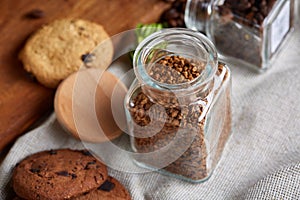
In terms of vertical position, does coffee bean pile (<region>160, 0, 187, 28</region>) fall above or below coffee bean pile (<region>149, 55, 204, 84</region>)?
below

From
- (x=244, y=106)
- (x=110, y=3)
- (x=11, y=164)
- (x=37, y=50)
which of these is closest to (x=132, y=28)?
(x=110, y=3)

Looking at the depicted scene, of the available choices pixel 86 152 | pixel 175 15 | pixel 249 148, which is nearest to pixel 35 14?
pixel 175 15

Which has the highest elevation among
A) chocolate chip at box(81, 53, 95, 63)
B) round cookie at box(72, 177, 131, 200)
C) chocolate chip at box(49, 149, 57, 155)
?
chocolate chip at box(81, 53, 95, 63)

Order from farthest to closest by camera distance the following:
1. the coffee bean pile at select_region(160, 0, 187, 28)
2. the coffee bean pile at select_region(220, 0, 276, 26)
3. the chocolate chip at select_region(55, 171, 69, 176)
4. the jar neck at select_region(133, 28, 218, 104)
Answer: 1. the coffee bean pile at select_region(160, 0, 187, 28)
2. the coffee bean pile at select_region(220, 0, 276, 26)
3. the chocolate chip at select_region(55, 171, 69, 176)
4. the jar neck at select_region(133, 28, 218, 104)

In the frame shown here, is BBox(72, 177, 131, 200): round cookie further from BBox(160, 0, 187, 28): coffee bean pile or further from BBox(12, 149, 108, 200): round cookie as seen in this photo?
BBox(160, 0, 187, 28): coffee bean pile

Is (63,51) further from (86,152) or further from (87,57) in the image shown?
A: (86,152)

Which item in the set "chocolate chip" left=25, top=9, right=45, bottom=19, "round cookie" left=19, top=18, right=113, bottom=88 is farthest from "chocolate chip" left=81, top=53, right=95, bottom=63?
"chocolate chip" left=25, top=9, right=45, bottom=19
